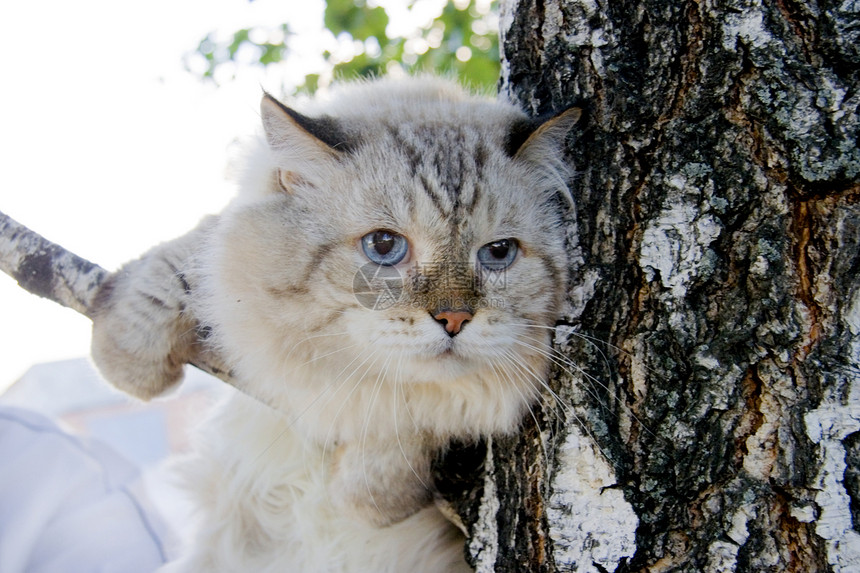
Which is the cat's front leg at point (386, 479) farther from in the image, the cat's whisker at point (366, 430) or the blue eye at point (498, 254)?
the blue eye at point (498, 254)

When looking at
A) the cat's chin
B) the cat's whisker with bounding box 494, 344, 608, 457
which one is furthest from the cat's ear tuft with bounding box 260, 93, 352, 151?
the cat's whisker with bounding box 494, 344, 608, 457

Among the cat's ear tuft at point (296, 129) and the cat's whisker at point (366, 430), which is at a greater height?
the cat's ear tuft at point (296, 129)

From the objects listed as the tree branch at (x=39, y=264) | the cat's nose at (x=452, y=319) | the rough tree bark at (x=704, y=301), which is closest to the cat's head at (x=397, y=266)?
the cat's nose at (x=452, y=319)

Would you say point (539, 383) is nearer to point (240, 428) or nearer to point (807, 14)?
point (807, 14)

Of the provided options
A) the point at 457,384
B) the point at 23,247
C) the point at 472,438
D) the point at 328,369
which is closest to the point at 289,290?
the point at 328,369

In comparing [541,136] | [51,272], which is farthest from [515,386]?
[51,272]

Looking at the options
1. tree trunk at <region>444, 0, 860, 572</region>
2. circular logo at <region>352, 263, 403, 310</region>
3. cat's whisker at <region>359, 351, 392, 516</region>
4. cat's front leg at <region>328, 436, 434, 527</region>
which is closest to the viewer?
tree trunk at <region>444, 0, 860, 572</region>

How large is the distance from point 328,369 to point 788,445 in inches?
35.3

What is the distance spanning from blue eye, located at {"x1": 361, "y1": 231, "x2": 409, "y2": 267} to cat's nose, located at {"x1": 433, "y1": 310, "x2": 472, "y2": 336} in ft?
0.50

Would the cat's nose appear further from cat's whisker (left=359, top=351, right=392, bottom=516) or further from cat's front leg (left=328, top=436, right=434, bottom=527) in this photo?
cat's front leg (left=328, top=436, right=434, bottom=527)

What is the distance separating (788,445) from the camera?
97 cm

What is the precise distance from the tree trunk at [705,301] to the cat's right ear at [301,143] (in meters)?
0.50

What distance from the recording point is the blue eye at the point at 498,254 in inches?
51.2

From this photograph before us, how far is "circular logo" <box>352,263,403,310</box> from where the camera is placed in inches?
47.9
